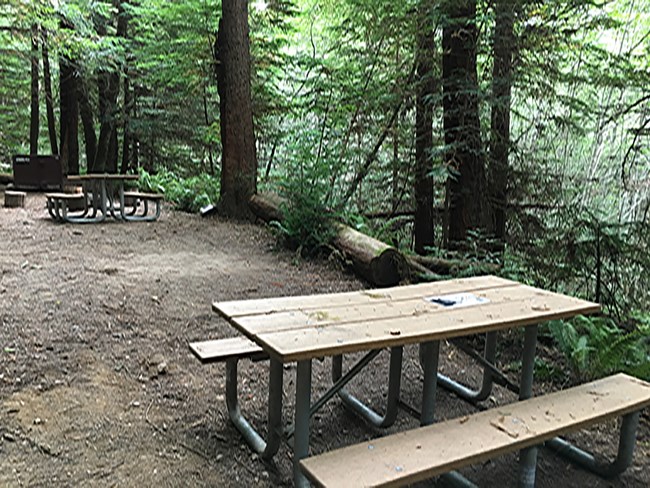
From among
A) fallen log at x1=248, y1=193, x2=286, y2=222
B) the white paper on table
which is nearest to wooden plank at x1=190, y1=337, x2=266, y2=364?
the white paper on table

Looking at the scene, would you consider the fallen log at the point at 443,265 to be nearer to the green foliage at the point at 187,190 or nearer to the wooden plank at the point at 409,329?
the wooden plank at the point at 409,329

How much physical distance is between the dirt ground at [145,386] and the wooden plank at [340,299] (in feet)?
2.43

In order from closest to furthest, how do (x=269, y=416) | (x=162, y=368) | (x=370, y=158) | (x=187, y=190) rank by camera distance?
(x=269, y=416) → (x=162, y=368) → (x=370, y=158) → (x=187, y=190)

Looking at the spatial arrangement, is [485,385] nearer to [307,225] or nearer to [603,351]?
[603,351]

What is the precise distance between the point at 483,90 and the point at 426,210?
2.17 m

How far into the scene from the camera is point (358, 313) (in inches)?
107

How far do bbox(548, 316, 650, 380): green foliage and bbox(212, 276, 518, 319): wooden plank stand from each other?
33.6 inches

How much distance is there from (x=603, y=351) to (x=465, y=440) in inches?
83.5

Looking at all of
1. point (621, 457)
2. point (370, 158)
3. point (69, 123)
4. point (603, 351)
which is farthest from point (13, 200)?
point (621, 457)

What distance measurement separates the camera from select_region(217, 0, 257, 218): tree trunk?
31.9 feet

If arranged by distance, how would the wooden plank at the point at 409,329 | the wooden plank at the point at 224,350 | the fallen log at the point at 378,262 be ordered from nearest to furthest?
the wooden plank at the point at 409,329
the wooden plank at the point at 224,350
the fallen log at the point at 378,262

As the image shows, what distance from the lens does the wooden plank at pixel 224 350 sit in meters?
2.93

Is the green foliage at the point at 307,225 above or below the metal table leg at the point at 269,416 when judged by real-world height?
above

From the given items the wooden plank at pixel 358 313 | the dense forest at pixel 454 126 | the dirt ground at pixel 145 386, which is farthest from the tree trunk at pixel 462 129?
the wooden plank at pixel 358 313
